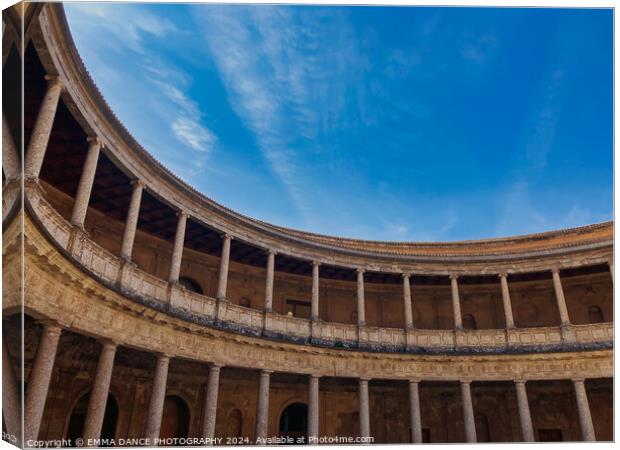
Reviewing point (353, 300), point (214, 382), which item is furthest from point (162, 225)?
point (353, 300)

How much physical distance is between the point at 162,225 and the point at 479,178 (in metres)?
11.0

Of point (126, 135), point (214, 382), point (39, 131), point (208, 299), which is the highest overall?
point (126, 135)

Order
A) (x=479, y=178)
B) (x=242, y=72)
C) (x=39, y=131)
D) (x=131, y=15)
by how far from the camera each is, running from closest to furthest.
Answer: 1. (x=131, y=15)
2. (x=39, y=131)
3. (x=242, y=72)
4. (x=479, y=178)

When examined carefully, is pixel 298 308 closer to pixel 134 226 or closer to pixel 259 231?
pixel 259 231

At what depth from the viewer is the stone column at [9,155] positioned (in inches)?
312

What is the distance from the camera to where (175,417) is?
1705 cm

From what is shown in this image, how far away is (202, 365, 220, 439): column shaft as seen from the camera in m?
14.1

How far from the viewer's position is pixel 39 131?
9.58 m

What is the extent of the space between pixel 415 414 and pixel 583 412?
5719mm

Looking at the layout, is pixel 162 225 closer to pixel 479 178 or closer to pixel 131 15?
pixel 131 15

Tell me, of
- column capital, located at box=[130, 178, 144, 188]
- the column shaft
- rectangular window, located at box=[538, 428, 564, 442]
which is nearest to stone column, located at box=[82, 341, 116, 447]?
the column shaft

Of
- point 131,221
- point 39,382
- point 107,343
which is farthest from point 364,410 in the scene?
point 39,382

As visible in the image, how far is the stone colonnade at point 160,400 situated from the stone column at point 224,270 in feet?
7.95

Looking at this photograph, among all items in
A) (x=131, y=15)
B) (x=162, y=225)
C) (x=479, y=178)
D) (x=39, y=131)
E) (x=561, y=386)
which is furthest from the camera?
(x=561, y=386)
